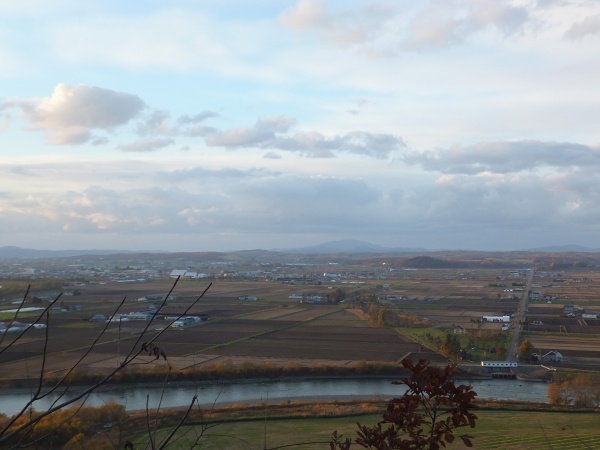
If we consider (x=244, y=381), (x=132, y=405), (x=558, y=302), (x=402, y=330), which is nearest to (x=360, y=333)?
(x=402, y=330)

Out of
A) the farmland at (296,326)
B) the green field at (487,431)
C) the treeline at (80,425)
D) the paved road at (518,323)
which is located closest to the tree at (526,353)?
the paved road at (518,323)

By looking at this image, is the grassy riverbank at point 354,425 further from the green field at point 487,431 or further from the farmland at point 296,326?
the farmland at point 296,326

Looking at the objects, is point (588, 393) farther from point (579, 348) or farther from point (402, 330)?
point (402, 330)

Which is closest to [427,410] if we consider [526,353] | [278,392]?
[278,392]

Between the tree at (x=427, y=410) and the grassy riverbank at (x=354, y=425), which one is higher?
the tree at (x=427, y=410)

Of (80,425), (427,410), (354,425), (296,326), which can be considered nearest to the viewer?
(427,410)

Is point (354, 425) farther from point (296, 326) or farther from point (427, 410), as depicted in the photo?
point (296, 326)
